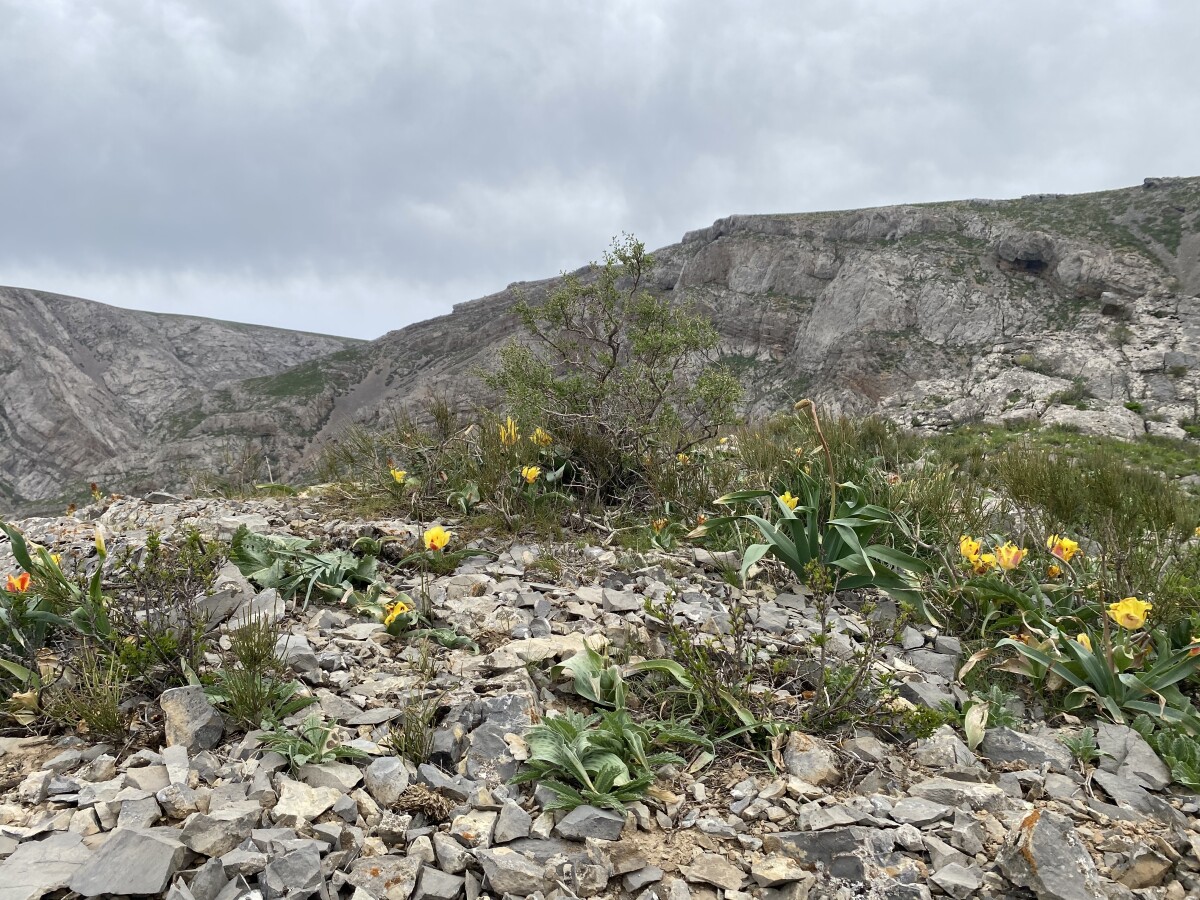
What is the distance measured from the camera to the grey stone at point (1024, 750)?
2.04 m

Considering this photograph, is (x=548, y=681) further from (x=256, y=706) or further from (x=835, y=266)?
(x=835, y=266)

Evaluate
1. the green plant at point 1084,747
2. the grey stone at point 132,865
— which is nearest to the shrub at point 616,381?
the green plant at point 1084,747

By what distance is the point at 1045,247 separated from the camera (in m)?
47.7

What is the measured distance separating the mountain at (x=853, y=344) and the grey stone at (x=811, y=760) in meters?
6.19

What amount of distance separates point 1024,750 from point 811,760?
768mm

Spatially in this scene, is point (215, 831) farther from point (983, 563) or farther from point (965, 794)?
point (983, 563)

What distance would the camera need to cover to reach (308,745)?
6.46 feet

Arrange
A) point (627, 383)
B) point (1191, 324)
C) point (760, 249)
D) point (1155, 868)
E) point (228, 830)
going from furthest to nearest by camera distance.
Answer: point (760, 249) < point (1191, 324) < point (627, 383) < point (228, 830) < point (1155, 868)

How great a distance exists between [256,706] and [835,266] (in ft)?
222

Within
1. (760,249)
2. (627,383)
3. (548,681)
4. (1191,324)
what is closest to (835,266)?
(760,249)

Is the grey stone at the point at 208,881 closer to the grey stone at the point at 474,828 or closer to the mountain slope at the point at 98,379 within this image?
the grey stone at the point at 474,828

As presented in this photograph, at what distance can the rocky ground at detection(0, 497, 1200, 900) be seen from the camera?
152 centimetres

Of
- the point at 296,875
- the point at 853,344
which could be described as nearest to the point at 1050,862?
the point at 296,875

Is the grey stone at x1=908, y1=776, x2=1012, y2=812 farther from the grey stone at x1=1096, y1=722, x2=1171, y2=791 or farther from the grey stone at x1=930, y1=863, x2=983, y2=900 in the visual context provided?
the grey stone at x1=1096, y1=722, x2=1171, y2=791
